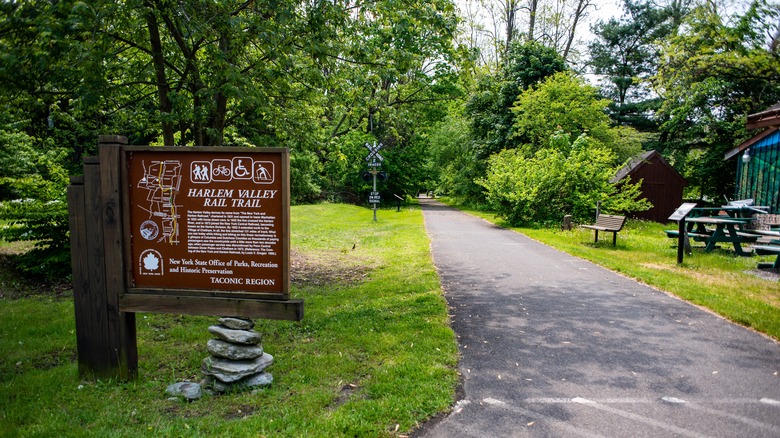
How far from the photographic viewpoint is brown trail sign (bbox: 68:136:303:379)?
157 inches

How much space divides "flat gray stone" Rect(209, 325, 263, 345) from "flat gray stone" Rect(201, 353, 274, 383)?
0.18 metres

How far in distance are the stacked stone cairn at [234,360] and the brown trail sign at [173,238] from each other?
21 cm

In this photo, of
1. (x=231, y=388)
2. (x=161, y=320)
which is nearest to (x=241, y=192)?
(x=231, y=388)

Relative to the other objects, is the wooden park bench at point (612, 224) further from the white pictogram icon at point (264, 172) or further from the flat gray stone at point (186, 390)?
the flat gray stone at point (186, 390)

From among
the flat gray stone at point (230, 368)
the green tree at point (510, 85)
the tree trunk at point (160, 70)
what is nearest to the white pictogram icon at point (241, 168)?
the flat gray stone at point (230, 368)

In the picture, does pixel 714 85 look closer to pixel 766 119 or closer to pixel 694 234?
pixel 766 119

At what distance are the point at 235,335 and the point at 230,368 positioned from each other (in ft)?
0.86

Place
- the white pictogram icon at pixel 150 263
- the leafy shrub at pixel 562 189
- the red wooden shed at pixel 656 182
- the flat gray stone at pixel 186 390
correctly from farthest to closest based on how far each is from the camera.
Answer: the red wooden shed at pixel 656 182
the leafy shrub at pixel 562 189
the white pictogram icon at pixel 150 263
the flat gray stone at pixel 186 390

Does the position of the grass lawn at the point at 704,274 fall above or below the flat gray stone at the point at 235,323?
below

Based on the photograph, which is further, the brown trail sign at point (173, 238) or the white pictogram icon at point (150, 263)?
the white pictogram icon at point (150, 263)

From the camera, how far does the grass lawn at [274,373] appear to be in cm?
347

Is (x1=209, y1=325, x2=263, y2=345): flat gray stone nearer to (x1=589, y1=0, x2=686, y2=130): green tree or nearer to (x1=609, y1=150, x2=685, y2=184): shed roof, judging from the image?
(x1=609, y1=150, x2=685, y2=184): shed roof

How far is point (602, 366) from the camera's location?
15.1 feet

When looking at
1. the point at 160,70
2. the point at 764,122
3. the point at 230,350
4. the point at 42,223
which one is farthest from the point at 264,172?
the point at 764,122
